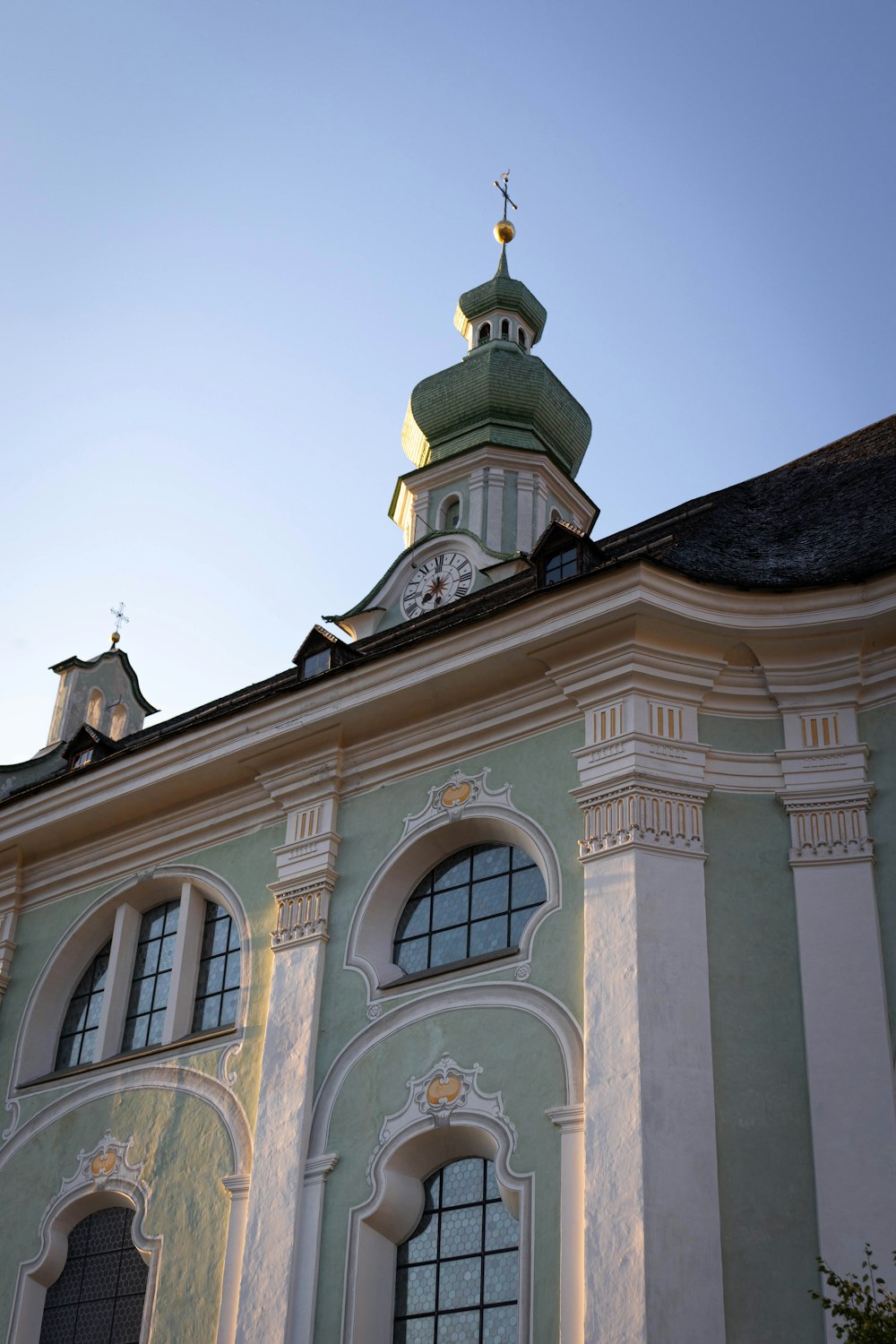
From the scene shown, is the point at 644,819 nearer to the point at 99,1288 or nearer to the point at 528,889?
the point at 528,889

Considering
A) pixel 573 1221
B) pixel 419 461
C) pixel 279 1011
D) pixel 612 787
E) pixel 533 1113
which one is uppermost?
pixel 419 461

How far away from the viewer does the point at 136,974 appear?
60.8 ft

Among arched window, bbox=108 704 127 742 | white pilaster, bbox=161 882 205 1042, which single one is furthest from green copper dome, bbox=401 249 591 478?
white pilaster, bbox=161 882 205 1042

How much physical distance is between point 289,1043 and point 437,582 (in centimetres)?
1475

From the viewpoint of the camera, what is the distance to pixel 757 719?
1558 cm

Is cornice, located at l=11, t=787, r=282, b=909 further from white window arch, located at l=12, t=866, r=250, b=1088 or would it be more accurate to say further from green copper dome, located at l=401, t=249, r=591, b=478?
green copper dome, located at l=401, t=249, r=591, b=478

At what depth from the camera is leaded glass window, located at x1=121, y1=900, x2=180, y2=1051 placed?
706 inches

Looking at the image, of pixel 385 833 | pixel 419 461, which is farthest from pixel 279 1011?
pixel 419 461

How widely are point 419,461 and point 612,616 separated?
720 inches

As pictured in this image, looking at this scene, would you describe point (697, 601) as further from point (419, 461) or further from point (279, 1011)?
point (419, 461)

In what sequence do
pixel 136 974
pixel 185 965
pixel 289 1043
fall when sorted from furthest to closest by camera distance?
pixel 136 974 → pixel 185 965 → pixel 289 1043

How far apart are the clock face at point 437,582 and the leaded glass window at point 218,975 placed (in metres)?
11.9

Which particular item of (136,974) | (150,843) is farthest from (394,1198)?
(150,843)

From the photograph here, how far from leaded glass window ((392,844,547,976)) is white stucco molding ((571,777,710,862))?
90 centimetres
